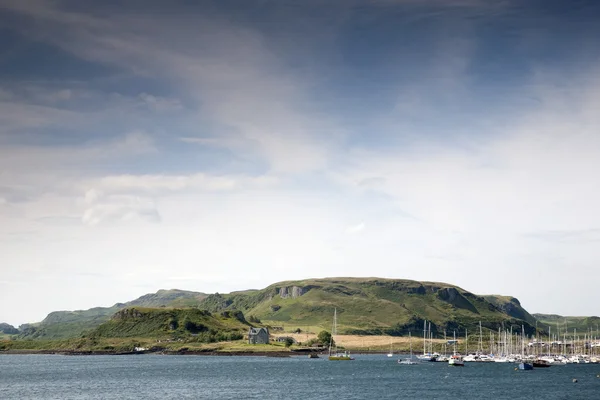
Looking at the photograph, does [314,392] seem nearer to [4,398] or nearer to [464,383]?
[464,383]

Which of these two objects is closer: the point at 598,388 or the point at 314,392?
the point at 314,392

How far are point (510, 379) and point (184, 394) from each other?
83.6 metres

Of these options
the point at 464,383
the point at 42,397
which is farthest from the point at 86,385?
the point at 464,383

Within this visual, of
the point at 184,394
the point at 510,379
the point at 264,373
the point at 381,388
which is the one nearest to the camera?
the point at 184,394

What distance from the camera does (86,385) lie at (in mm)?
142250

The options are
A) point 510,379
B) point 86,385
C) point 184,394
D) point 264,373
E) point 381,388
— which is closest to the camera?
point 184,394

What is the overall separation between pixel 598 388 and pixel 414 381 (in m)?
39.7

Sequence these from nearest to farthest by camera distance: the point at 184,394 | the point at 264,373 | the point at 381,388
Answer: the point at 184,394
the point at 381,388
the point at 264,373

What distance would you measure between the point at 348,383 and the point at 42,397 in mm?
63814

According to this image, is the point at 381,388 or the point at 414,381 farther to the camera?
the point at 414,381

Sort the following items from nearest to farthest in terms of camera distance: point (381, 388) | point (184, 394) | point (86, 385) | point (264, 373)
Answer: point (184, 394) < point (381, 388) < point (86, 385) < point (264, 373)

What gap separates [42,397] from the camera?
118688mm

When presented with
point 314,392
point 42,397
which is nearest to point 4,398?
point 42,397

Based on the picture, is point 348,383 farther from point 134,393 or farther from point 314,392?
point 134,393
